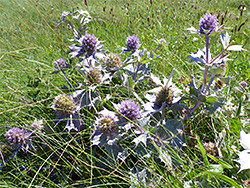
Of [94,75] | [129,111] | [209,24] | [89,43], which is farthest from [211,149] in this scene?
[89,43]

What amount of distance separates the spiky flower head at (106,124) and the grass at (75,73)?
13 centimetres

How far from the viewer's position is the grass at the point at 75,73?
93 centimetres

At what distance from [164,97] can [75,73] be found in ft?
3.12

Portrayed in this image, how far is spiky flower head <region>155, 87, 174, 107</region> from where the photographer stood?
1.05 metres

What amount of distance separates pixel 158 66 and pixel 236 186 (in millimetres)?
1246

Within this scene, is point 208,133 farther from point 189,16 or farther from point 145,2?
point 145,2

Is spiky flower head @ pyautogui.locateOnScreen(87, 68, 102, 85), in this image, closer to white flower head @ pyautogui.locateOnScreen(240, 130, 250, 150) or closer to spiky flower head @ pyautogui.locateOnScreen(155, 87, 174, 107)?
spiky flower head @ pyautogui.locateOnScreen(155, 87, 174, 107)

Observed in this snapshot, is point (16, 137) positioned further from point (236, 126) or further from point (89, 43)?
point (236, 126)

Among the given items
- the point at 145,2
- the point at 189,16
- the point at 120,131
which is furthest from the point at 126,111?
the point at 145,2

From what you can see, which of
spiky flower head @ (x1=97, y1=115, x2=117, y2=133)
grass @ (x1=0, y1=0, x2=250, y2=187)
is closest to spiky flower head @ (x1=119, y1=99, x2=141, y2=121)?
spiky flower head @ (x1=97, y1=115, x2=117, y2=133)

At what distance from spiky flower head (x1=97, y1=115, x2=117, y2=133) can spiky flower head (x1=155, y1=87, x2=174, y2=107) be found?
260mm

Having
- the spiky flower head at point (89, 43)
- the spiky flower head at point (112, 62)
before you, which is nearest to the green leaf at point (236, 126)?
the spiky flower head at point (112, 62)

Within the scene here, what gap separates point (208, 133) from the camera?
1.14 m

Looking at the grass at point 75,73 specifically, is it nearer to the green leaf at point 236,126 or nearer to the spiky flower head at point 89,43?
the green leaf at point 236,126
